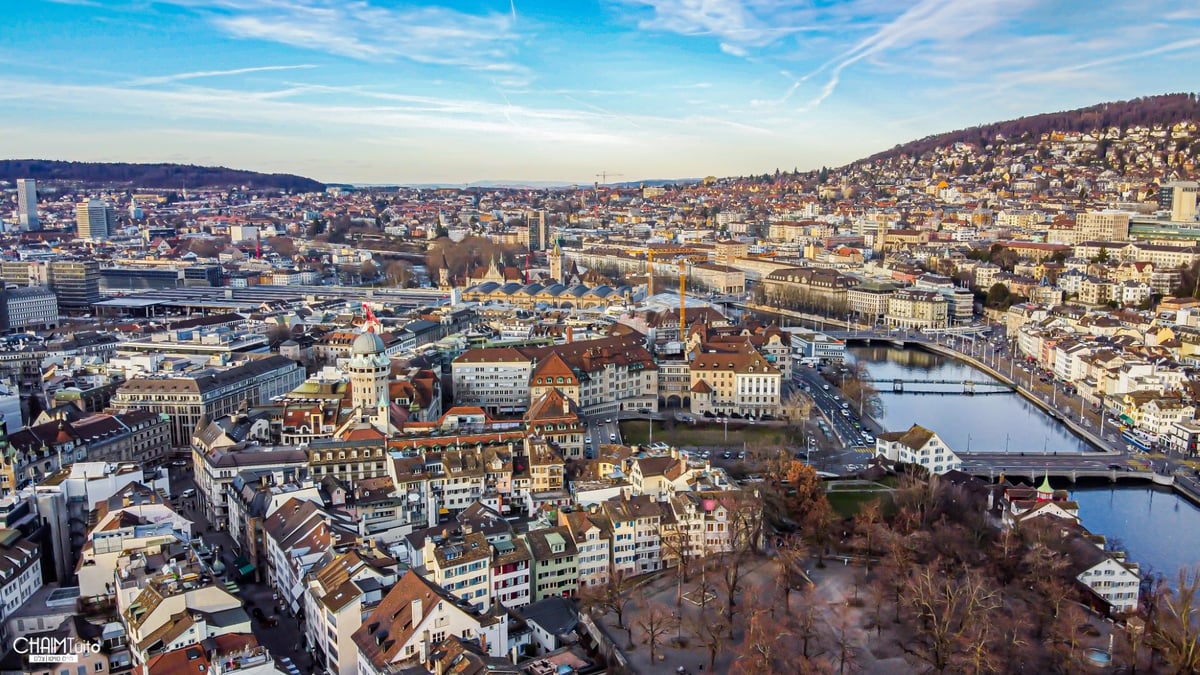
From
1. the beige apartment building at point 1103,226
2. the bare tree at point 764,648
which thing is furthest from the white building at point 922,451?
the beige apartment building at point 1103,226

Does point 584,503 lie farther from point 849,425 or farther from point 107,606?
point 849,425

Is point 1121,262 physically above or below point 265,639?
above

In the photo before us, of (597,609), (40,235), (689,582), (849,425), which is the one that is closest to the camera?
(597,609)

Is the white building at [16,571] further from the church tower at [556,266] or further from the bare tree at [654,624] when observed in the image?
the church tower at [556,266]

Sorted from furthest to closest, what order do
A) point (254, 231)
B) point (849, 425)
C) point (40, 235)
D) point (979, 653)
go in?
point (254, 231) → point (40, 235) → point (849, 425) → point (979, 653)

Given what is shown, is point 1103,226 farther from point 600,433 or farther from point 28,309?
point 28,309

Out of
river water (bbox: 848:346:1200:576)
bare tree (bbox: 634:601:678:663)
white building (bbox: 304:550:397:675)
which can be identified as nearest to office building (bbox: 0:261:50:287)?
river water (bbox: 848:346:1200:576)

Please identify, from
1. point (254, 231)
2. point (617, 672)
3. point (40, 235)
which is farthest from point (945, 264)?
point (40, 235)

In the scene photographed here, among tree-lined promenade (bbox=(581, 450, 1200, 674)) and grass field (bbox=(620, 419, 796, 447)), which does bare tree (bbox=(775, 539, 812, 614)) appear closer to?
tree-lined promenade (bbox=(581, 450, 1200, 674))
